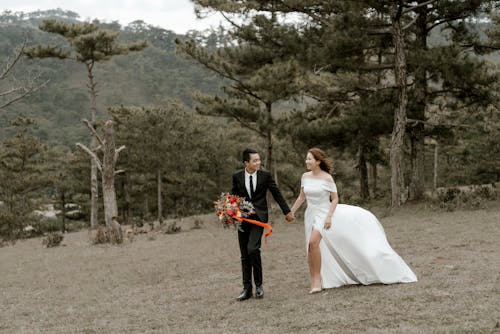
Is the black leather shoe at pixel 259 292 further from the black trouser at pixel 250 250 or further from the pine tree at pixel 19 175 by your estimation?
the pine tree at pixel 19 175

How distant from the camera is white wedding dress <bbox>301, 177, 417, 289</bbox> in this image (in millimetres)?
7102

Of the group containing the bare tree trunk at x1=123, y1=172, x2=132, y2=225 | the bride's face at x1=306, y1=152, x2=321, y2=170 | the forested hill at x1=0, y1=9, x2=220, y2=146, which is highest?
the forested hill at x1=0, y1=9, x2=220, y2=146

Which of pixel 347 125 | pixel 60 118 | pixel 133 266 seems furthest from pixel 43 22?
pixel 60 118

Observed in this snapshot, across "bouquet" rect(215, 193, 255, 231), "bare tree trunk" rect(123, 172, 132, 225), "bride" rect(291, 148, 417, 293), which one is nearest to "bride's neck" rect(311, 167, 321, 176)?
"bride" rect(291, 148, 417, 293)

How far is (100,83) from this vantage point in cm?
9762

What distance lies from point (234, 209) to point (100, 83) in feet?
312

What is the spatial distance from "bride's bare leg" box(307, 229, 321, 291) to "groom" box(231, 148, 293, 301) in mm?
386

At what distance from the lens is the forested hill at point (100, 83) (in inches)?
3255

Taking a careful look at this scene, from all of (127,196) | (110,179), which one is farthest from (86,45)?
(127,196)

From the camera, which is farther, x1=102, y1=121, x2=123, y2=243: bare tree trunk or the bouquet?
x1=102, y1=121, x2=123, y2=243: bare tree trunk

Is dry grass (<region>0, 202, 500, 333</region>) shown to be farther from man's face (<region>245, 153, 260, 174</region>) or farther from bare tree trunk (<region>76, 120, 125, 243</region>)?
bare tree trunk (<region>76, 120, 125, 243</region>)

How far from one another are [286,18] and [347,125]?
512 centimetres

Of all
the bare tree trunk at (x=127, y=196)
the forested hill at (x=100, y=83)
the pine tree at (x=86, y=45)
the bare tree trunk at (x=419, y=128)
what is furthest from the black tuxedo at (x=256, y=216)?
the forested hill at (x=100, y=83)

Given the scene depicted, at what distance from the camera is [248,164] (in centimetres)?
712
